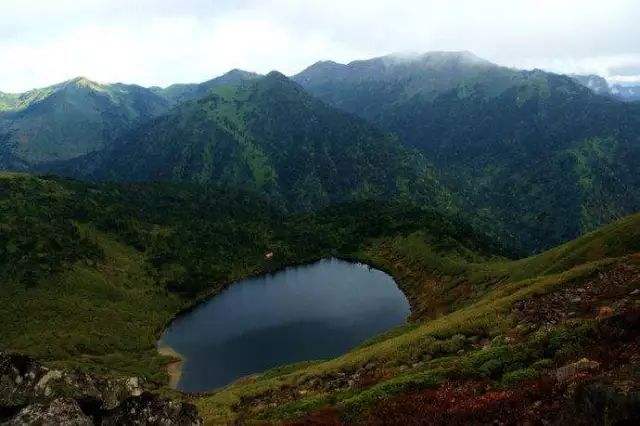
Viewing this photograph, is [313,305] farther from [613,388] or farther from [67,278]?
[613,388]

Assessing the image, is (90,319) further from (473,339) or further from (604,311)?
(604,311)

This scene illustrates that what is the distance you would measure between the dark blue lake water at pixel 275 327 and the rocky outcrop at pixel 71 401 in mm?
95171

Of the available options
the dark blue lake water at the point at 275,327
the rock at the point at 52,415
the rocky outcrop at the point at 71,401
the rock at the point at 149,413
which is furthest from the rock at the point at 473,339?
the dark blue lake water at the point at 275,327

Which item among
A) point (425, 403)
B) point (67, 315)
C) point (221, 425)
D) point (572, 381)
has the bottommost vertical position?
point (67, 315)

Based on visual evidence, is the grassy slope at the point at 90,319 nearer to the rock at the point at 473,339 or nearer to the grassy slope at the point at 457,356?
the grassy slope at the point at 457,356

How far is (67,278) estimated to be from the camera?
591 feet

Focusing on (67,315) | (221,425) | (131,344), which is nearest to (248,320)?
(131,344)

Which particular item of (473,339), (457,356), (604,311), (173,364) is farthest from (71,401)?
(173,364)

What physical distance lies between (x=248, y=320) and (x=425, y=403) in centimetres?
14770

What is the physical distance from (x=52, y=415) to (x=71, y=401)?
4.67 ft

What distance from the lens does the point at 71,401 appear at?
27625mm

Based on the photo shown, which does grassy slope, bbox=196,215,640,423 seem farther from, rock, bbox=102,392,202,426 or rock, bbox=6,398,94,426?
rock, bbox=6,398,94,426

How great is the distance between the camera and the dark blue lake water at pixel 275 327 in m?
134

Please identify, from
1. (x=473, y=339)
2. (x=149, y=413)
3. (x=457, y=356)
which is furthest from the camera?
(x=473, y=339)
